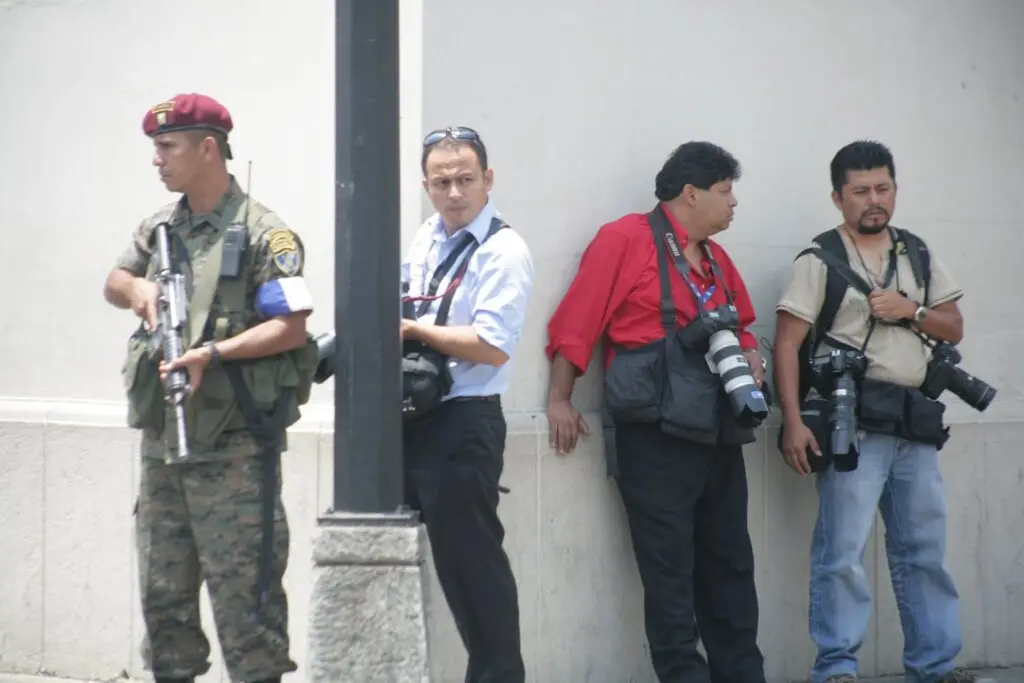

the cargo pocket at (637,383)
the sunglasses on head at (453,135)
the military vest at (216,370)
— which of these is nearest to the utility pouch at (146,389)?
the military vest at (216,370)

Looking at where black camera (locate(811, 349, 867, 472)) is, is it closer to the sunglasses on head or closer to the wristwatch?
the sunglasses on head

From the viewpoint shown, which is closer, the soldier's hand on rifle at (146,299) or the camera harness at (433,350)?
the soldier's hand on rifle at (146,299)

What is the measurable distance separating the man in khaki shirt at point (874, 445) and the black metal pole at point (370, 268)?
7.89 ft

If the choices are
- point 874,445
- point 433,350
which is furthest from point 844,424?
point 433,350

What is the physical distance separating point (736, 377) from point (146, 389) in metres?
2.03

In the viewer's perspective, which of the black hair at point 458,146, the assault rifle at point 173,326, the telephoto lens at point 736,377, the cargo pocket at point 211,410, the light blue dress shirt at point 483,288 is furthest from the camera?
the telephoto lens at point 736,377

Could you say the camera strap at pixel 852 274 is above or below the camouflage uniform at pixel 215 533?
above

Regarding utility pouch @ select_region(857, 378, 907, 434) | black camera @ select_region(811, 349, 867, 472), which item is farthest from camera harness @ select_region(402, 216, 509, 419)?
utility pouch @ select_region(857, 378, 907, 434)

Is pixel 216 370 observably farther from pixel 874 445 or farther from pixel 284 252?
pixel 874 445

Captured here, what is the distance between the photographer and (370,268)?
4156 mm

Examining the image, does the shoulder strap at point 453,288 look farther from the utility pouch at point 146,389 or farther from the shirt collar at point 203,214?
the utility pouch at point 146,389

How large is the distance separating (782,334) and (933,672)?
1439mm

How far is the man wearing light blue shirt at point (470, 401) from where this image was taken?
5086mm

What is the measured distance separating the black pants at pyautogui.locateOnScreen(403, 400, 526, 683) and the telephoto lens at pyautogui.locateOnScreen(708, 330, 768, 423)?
863mm
